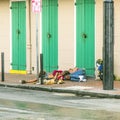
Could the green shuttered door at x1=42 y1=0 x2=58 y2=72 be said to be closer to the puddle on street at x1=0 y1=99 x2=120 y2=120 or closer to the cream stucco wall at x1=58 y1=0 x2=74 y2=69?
the cream stucco wall at x1=58 y1=0 x2=74 y2=69

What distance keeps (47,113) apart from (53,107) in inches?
47.6

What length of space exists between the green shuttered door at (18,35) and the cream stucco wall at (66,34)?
2353 mm

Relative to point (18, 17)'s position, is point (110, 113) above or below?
below

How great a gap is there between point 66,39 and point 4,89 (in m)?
4.18

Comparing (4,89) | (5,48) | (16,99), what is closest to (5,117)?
(16,99)

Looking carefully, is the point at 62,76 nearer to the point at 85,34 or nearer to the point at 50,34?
the point at 85,34

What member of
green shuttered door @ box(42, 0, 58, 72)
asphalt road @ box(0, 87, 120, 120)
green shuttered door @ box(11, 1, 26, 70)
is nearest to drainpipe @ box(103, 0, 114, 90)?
asphalt road @ box(0, 87, 120, 120)

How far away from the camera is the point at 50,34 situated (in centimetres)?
2311

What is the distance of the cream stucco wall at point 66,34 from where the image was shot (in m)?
22.1

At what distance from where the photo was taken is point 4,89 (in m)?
19.1

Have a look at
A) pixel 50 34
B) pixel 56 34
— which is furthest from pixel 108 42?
pixel 50 34

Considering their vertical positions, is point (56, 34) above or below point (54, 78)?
above

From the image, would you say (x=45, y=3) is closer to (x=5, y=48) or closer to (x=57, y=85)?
(x=5, y=48)

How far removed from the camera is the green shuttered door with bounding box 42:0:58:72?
2288 cm
